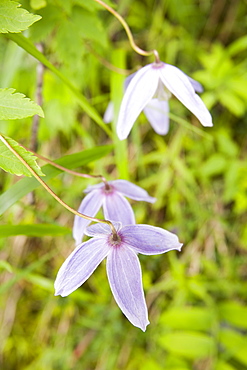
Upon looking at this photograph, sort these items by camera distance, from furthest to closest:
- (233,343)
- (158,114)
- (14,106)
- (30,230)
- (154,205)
A: 1. (154,205)
2. (233,343)
3. (158,114)
4. (30,230)
5. (14,106)

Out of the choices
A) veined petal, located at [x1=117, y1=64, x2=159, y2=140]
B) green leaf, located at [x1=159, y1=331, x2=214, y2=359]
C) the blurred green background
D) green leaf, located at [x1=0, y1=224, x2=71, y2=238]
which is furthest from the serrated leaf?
green leaf, located at [x1=159, y1=331, x2=214, y2=359]

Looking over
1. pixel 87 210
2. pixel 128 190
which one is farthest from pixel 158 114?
pixel 87 210

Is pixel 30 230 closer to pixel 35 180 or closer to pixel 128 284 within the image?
pixel 35 180

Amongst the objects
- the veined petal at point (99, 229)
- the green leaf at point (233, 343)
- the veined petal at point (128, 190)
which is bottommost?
the green leaf at point (233, 343)

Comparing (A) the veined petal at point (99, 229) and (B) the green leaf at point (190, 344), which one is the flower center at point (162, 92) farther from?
(B) the green leaf at point (190, 344)

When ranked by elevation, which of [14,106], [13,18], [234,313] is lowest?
[234,313]

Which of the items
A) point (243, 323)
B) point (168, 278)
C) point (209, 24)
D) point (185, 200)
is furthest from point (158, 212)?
point (209, 24)

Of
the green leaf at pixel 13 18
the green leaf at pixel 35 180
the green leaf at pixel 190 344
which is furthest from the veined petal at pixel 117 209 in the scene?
the green leaf at pixel 190 344
